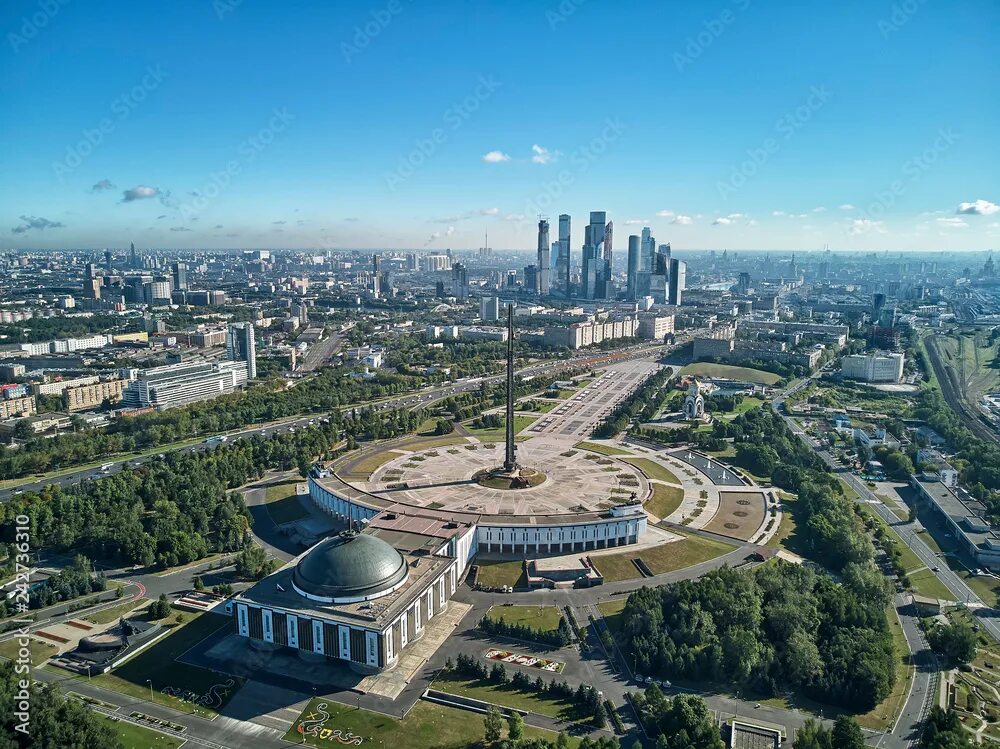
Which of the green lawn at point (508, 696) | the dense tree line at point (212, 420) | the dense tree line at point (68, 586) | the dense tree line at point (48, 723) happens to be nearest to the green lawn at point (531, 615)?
the green lawn at point (508, 696)

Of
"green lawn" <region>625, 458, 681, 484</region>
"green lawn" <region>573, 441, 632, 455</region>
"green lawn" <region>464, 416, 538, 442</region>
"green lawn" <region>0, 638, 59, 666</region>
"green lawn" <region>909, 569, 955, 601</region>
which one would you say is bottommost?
"green lawn" <region>909, 569, 955, 601</region>

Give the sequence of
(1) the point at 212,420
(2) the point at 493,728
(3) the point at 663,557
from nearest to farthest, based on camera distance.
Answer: (2) the point at 493,728 < (3) the point at 663,557 < (1) the point at 212,420

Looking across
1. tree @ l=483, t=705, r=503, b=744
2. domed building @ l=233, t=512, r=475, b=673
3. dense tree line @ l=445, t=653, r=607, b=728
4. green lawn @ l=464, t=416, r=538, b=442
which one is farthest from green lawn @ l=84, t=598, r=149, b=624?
green lawn @ l=464, t=416, r=538, b=442

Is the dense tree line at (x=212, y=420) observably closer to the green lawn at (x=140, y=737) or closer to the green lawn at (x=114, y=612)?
the green lawn at (x=114, y=612)

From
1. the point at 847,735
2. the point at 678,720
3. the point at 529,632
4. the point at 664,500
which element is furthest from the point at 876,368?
the point at 678,720

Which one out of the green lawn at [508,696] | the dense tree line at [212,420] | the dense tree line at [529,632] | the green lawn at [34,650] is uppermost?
the dense tree line at [212,420]

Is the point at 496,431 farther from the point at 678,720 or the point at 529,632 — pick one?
the point at 678,720

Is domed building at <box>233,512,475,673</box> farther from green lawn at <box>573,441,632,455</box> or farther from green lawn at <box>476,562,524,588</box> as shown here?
green lawn at <box>573,441,632,455</box>
